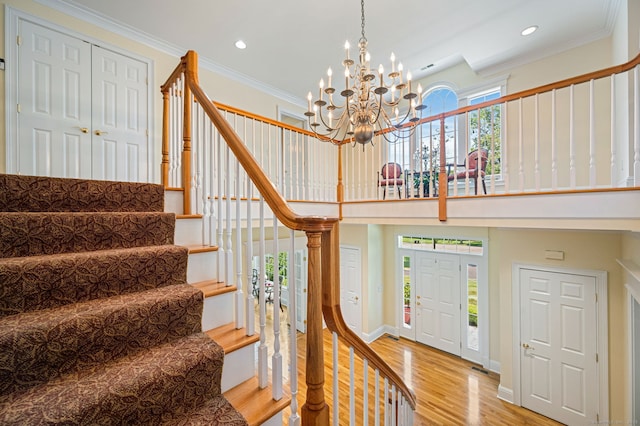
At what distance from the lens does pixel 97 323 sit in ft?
3.40

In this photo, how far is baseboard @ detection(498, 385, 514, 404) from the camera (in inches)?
147

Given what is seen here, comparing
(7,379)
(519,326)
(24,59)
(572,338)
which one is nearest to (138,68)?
(24,59)

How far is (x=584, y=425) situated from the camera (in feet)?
10.6

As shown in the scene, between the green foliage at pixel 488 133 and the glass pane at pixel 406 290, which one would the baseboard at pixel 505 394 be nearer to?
the glass pane at pixel 406 290

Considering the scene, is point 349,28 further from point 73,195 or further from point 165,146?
point 73,195

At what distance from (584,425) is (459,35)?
5187mm

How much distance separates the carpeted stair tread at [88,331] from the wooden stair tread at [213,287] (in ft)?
0.27

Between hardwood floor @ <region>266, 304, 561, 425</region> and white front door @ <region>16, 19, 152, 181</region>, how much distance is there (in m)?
3.79

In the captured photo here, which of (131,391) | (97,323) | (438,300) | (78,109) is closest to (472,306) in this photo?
(438,300)

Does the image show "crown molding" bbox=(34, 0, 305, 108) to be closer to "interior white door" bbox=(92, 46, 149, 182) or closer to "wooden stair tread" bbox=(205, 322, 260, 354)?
"interior white door" bbox=(92, 46, 149, 182)

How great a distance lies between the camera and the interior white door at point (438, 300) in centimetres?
488

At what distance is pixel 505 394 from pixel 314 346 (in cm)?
434

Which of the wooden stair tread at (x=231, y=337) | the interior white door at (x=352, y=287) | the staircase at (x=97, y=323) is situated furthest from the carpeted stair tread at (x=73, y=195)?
the interior white door at (x=352, y=287)

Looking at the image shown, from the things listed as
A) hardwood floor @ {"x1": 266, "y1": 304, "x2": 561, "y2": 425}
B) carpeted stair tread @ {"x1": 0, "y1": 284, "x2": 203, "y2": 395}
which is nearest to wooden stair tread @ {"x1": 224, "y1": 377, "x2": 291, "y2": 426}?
carpeted stair tread @ {"x1": 0, "y1": 284, "x2": 203, "y2": 395}
